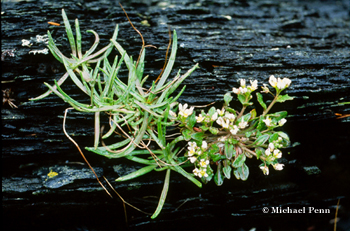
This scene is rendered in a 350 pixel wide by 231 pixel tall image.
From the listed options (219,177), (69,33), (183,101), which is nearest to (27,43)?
(69,33)

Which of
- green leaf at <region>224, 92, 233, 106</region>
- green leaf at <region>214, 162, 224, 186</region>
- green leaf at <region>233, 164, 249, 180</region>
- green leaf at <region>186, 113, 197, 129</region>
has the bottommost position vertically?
green leaf at <region>214, 162, 224, 186</region>

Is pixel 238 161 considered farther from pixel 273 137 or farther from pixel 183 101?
pixel 183 101

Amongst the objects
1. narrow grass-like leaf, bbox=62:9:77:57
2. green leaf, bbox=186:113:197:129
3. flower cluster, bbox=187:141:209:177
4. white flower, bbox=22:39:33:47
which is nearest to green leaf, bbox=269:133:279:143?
flower cluster, bbox=187:141:209:177

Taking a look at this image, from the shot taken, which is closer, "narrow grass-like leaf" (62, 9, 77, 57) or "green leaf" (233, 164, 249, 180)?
"green leaf" (233, 164, 249, 180)

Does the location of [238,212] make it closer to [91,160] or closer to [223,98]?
[223,98]

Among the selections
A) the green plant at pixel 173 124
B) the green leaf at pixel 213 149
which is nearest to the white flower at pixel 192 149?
the green plant at pixel 173 124

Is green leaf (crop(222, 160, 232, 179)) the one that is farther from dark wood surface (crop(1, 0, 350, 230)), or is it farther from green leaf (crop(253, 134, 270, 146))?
dark wood surface (crop(1, 0, 350, 230))

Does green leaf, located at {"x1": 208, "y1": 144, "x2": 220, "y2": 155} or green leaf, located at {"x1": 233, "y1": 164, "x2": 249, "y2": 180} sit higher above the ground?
green leaf, located at {"x1": 208, "y1": 144, "x2": 220, "y2": 155}

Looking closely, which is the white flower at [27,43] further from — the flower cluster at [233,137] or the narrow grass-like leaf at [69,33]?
the flower cluster at [233,137]
